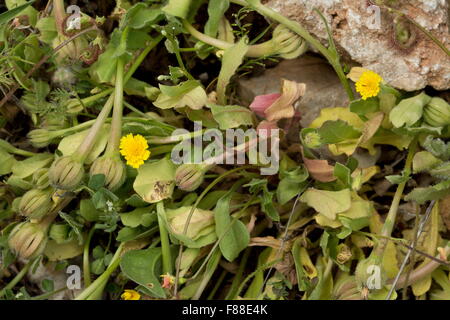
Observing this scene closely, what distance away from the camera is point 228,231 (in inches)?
64.6

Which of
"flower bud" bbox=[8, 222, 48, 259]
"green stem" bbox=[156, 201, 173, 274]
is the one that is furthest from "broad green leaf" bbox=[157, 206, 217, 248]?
"flower bud" bbox=[8, 222, 48, 259]

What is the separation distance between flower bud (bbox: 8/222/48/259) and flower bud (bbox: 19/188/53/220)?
0.04 m

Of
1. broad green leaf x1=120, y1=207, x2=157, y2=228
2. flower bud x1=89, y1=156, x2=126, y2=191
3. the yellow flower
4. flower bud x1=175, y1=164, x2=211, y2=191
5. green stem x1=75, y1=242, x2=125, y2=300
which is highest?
flower bud x1=89, y1=156, x2=126, y2=191

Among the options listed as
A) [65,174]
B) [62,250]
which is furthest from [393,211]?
[62,250]

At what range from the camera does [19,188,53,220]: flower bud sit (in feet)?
5.35

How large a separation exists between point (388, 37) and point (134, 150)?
0.78 metres

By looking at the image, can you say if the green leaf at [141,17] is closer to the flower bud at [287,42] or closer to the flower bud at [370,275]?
the flower bud at [287,42]

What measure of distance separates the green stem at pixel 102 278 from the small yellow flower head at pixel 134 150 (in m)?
0.27

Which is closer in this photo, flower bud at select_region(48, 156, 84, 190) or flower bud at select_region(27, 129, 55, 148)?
flower bud at select_region(48, 156, 84, 190)

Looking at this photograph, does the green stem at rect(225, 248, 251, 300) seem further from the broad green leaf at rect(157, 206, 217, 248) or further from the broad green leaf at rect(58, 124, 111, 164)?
the broad green leaf at rect(58, 124, 111, 164)

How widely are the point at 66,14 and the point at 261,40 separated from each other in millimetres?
613

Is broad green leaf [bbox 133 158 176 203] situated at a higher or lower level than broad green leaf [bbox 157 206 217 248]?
higher

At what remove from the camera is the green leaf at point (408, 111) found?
1.55m

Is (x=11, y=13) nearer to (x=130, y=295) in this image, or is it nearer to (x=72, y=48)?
(x=72, y=48)
